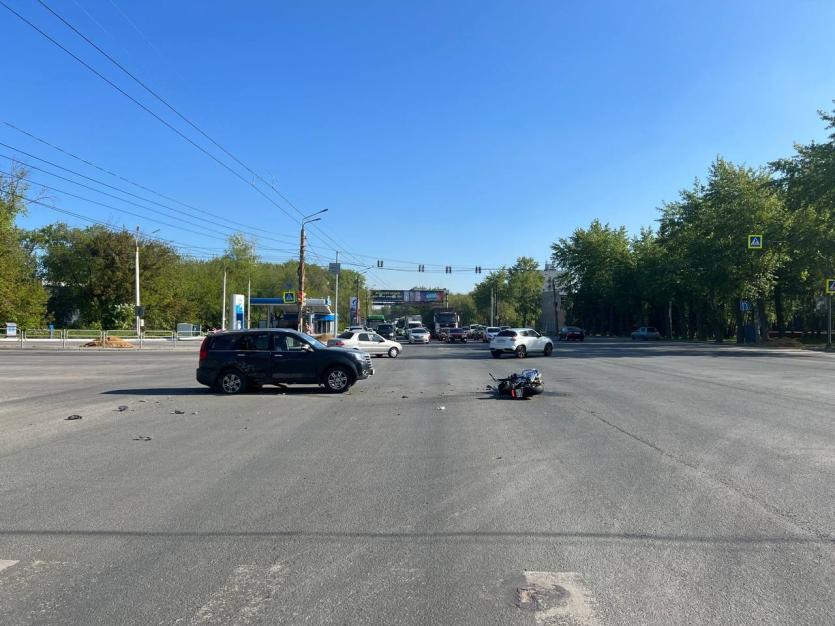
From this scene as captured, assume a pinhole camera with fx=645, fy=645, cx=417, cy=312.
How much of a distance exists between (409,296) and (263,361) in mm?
122503

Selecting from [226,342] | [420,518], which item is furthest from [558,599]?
[226,342]

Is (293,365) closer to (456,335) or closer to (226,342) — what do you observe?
(226,342)

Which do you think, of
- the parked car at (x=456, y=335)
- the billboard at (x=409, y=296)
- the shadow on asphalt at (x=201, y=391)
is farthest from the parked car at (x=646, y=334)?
the billboard at (x=409, y=296)

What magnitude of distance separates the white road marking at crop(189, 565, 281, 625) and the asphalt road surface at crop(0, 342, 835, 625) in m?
0.02

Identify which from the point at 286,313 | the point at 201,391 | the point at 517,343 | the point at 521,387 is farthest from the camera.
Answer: the point at 286,313

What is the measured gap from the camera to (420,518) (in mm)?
5797

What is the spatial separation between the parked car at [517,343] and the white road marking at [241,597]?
29853 mm

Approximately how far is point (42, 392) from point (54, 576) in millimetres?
14369

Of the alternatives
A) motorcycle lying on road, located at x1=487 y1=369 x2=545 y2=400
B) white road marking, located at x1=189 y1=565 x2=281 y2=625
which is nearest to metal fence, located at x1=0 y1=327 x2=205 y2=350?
motorcycle lying on road, located at x1=487 y1=369 x2=545 y2=400

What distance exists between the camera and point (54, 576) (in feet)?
14.7

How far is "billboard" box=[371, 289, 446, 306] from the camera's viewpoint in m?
136

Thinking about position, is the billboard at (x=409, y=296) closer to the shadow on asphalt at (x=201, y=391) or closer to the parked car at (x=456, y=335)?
the parked car at (x=456, y=335)

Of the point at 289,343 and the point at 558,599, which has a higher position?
the point at 289,343

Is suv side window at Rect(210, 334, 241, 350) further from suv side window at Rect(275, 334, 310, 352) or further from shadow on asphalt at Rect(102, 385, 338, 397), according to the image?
shadow on asphalt at Rect(102, 385, 338, 397)
